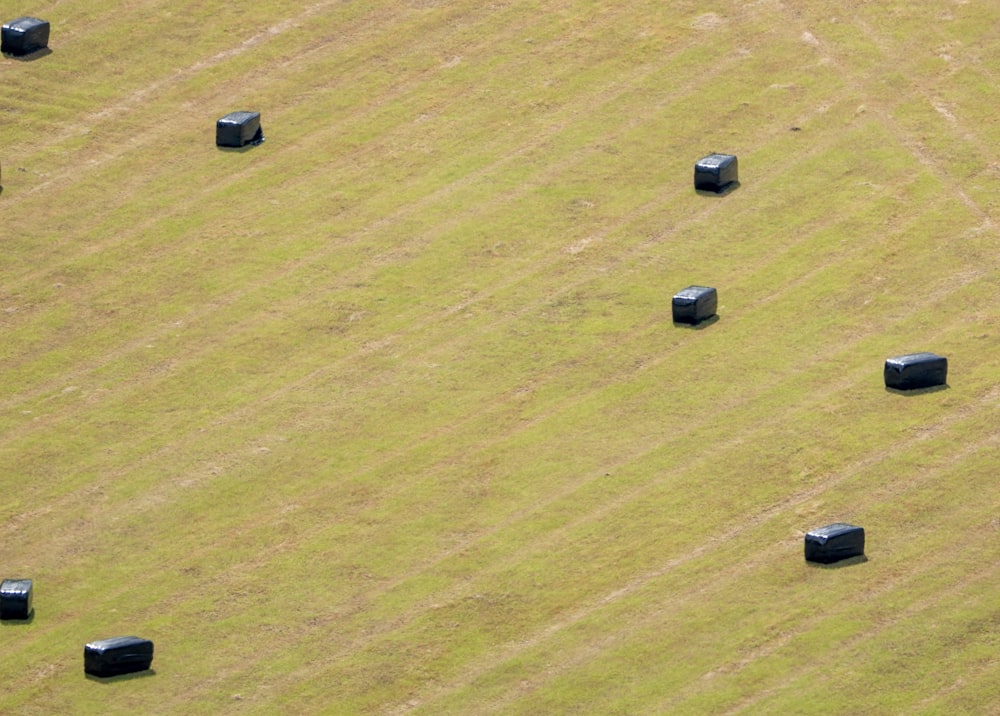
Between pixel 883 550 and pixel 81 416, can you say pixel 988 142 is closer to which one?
pixel 883 550

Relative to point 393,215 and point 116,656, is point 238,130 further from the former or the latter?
point 116,656

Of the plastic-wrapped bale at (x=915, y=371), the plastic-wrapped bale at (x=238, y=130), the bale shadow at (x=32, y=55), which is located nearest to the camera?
the plastic-wrapped bale at (x=915, y=371)

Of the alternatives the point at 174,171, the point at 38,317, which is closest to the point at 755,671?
the point at 38,317

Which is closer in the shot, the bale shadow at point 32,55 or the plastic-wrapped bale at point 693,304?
the plastic-wrapped bale at point 693,304

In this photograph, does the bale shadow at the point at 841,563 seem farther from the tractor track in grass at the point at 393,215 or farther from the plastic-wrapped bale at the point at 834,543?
the tractor track in grass at the point at 393,215

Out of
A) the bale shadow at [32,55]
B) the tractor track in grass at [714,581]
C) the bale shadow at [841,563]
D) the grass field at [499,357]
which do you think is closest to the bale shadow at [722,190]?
the grass field at [499,357]
